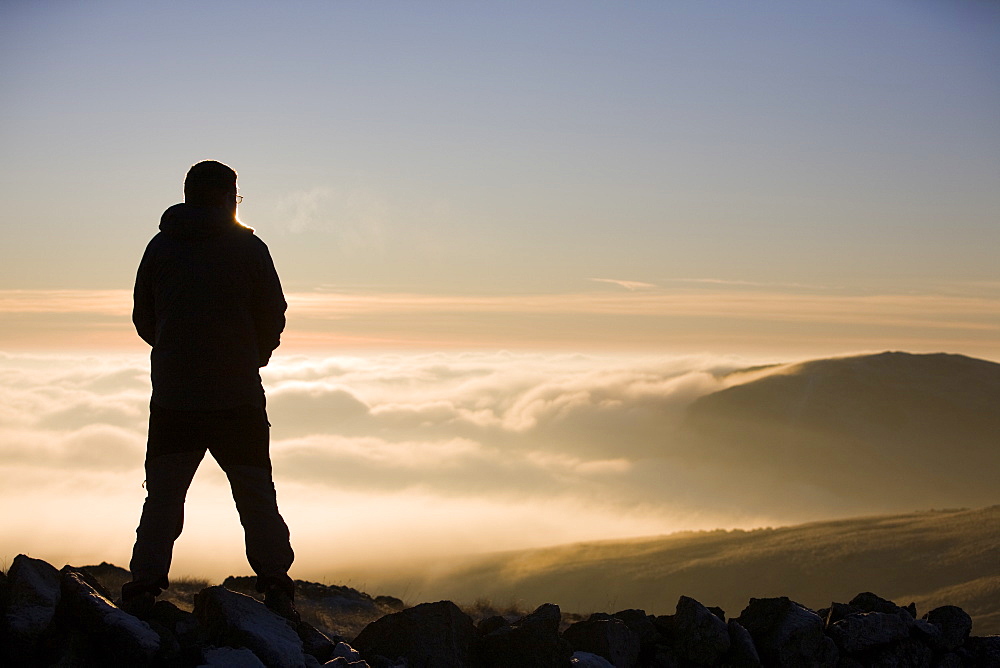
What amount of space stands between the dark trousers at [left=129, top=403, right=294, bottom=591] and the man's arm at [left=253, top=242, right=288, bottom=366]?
0.39 metres

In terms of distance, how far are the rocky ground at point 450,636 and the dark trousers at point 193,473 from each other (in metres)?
0.27

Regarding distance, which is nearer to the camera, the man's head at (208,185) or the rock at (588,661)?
the man's head at (208,185)

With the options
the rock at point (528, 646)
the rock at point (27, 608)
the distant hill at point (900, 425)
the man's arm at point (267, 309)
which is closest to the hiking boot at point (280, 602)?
the rock at point (27, 608)

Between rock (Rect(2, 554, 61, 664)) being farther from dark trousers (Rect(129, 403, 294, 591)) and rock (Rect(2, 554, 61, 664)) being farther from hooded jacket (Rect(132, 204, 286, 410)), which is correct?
hooded jacket (Rect(132, 204, 286, 410))

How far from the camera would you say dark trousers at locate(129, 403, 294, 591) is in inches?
192

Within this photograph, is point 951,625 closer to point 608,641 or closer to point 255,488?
point 608,641

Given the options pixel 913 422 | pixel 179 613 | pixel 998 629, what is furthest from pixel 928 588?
pixel 913 422

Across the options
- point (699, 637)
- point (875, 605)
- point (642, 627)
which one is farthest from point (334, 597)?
point (875, 605)

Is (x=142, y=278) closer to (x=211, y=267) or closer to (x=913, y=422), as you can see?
(x=211, y=267)

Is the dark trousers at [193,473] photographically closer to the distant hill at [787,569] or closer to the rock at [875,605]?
the rock at [875,605]

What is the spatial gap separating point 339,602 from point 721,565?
28.5m

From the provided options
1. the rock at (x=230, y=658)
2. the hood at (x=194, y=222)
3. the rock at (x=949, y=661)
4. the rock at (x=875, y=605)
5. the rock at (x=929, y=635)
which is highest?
the hood at (x=194, y=222)

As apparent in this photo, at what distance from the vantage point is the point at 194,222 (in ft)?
16.5

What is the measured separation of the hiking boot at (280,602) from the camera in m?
5.25
